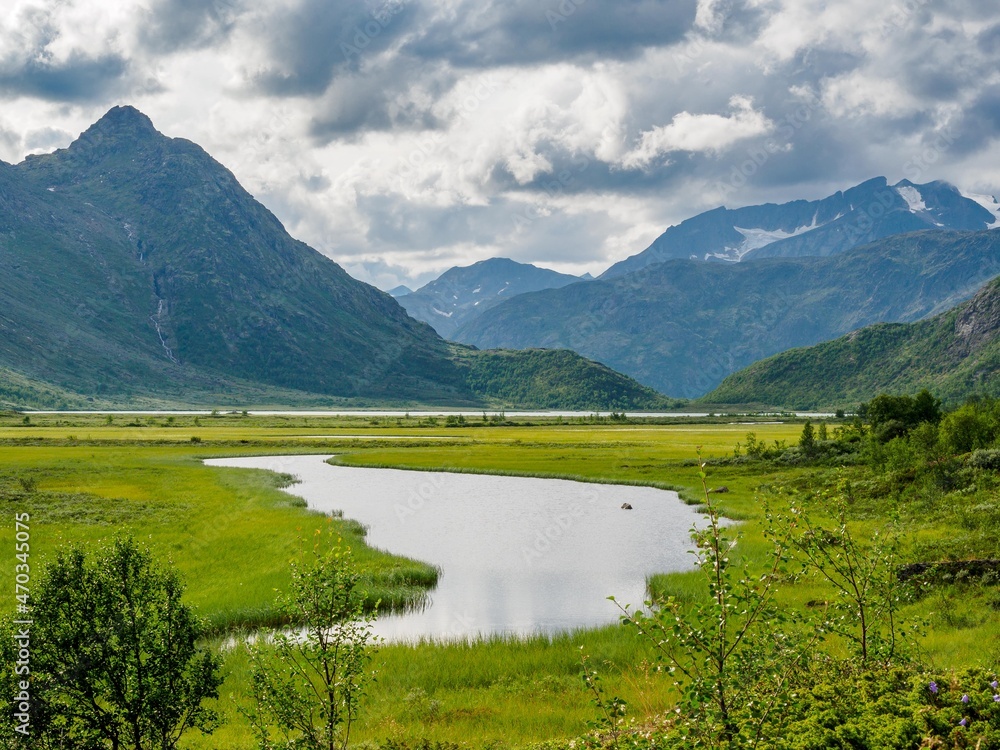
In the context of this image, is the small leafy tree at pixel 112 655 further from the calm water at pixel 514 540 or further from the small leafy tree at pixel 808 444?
the small leafy tree at pixel 808 444

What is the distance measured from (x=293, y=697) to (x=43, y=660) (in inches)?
163

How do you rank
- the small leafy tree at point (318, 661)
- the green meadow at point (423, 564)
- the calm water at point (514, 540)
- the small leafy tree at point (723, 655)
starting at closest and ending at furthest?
the small leafy tree at point (723, 655) < the small leafy tree at point (318, 661) < the green meadow at point (423, 564) < the calm water at point (514, 540)

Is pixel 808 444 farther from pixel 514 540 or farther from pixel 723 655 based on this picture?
pixel 723 655

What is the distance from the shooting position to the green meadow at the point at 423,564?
17000mm

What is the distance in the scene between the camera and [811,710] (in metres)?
10.8

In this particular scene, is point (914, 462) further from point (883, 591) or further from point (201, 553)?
point (201, 553)

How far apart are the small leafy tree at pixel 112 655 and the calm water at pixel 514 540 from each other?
34.5 feet

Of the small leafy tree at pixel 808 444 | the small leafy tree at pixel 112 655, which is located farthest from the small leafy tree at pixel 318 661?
the small leafy tree at pixel 808 444

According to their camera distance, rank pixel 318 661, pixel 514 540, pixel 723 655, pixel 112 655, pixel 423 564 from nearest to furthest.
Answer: pixel 723 655 < pixel 112 655 < pixel 318 661 < pixel 423 564 < pixel 514 540

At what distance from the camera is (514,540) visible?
44.6m

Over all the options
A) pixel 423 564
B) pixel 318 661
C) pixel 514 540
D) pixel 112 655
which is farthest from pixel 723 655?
pixel 514 540

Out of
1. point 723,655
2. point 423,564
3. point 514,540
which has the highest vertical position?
point 723,655

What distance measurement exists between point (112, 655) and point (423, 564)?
26.3 m

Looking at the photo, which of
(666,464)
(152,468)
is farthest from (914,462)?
(152,468)
